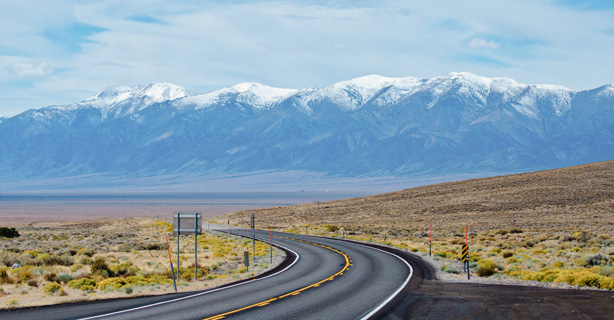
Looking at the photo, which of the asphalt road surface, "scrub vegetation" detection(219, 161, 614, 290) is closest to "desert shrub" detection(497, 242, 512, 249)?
"scrub vegetation" detection(219, 161, 614, 290)

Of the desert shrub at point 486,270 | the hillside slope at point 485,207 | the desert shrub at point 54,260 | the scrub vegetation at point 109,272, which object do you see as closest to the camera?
the scrub vegetation at point 109,272

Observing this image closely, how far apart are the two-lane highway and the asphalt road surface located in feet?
0.08

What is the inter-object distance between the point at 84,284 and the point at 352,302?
9314 mm

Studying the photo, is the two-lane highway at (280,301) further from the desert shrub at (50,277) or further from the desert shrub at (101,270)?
the desert shrub at (101,270)

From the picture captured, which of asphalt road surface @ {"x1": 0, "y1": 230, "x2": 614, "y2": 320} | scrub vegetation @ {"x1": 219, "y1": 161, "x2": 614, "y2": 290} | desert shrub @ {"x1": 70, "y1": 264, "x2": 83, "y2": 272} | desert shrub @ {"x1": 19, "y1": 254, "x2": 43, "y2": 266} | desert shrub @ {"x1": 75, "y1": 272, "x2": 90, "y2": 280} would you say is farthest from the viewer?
desert shrub @ {"x1": 19, "y1": 254, "x2": 43, "y2": 266}

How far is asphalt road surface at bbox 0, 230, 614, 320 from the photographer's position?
15.6 meters

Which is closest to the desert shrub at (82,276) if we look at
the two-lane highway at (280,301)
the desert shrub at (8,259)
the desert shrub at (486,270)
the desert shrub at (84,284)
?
the desert shrub at (84,284)

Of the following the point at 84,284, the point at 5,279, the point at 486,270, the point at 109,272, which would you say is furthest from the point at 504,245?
the point at 5,279

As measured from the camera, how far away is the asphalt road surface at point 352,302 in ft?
51.3

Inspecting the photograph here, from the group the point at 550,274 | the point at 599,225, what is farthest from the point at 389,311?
the point at 599,225

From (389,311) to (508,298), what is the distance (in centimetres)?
388

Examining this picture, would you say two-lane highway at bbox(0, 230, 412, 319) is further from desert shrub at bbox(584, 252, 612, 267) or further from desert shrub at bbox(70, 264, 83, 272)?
desert shrub at bbox(70, 264, 83, 272)

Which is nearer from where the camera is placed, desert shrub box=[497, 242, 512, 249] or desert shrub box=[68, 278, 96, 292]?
desert shrub box=[68, 278, 96, 292]

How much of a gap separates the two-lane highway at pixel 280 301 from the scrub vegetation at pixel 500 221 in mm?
4562
